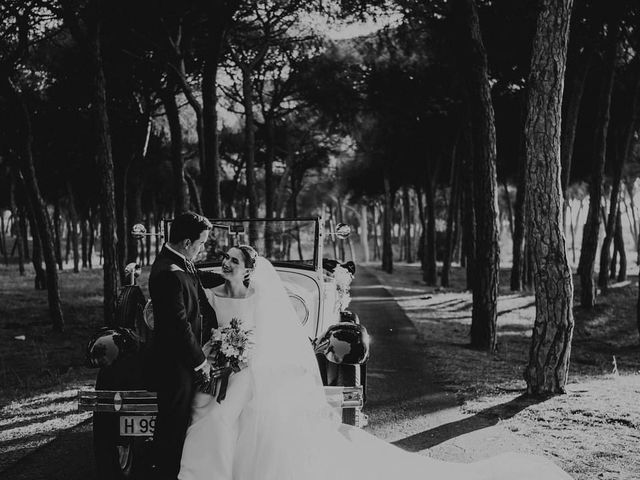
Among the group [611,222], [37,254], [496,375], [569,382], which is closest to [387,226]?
[611,222]

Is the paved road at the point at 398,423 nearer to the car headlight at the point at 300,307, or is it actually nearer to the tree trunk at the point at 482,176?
the car headlight at the point at 300,307

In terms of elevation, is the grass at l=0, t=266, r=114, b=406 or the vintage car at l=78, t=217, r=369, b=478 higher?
the vintage car at l=78, t=217, r=369, b=478

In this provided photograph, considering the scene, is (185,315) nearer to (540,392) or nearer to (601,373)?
(540,392)

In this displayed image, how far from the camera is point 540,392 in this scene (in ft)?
27.0

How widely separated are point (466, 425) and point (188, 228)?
394 centimetres

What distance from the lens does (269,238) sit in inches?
343

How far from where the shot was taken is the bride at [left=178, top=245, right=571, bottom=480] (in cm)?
446

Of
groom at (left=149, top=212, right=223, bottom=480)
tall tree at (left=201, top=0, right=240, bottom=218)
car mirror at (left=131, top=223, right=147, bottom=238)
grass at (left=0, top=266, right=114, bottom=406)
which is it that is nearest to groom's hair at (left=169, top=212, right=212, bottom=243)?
groom at (left=149, top=212, right=223, bottom=480)

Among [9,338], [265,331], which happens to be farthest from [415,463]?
[9,338]

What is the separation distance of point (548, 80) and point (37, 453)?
6973 mm

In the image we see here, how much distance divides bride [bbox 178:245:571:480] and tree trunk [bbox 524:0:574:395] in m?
3.80

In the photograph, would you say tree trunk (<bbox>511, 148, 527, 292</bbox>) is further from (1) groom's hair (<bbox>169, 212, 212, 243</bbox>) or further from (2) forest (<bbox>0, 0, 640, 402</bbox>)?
(1) groom's hair (<bbox>169, 212, 212, 243</bbox>)

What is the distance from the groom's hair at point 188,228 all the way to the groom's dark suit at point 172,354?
0.57 ft

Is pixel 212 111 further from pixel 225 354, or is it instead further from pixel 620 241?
pixel 620 241
